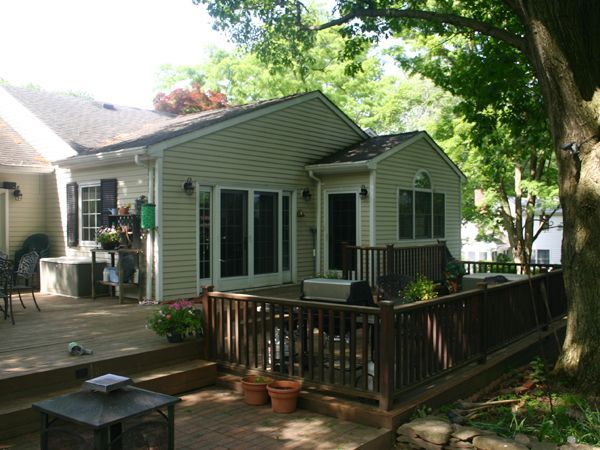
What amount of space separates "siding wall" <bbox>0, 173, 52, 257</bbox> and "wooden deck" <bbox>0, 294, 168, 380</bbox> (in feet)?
8.65

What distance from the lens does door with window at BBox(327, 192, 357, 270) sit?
36.7 feet

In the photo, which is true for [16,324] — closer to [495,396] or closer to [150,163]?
[150,163]

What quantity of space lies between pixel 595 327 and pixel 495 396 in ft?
4.00

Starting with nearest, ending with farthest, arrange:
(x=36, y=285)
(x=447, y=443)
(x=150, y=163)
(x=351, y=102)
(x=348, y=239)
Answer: (x=447, y=443), (x=150, y=163), (x=36, y=285), (x=348, y=239), (x=351, y=102)

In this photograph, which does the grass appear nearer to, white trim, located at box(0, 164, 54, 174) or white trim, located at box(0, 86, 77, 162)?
white trim, located at box(0, 86, 77, 162)

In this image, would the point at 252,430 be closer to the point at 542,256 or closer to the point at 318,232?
the point at 318,232

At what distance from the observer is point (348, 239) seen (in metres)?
11.3

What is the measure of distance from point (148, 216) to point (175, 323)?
Result: 3207mm

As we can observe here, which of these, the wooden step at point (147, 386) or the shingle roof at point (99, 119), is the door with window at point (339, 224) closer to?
the shingle roof at point (99, 119)

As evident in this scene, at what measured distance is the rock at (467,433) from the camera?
4121 millimetres

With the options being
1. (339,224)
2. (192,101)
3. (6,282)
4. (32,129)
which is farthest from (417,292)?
(192,101)

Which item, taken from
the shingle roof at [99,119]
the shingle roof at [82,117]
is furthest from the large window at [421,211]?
the shingle roof at [82,117]

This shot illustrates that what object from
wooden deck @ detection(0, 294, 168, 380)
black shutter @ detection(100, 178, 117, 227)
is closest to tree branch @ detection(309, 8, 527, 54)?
black shutter @ detection(100, 178, 117, 227)

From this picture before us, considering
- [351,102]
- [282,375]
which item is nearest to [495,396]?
[282,375]
